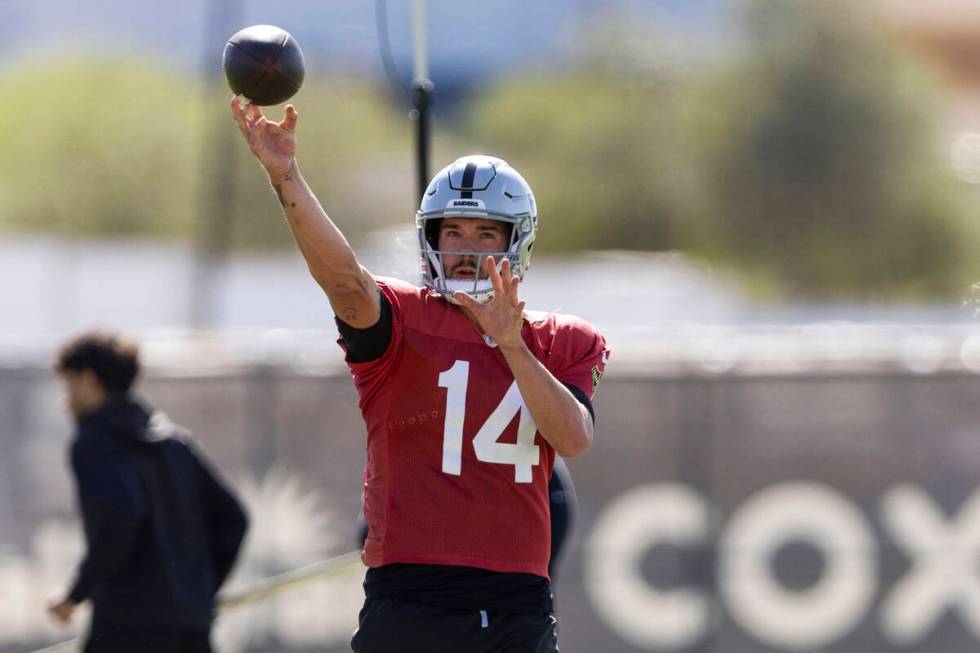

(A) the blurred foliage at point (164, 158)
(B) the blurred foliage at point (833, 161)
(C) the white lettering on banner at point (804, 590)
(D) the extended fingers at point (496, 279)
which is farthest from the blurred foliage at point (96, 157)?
(D) the extended fingers at point (496, 279)

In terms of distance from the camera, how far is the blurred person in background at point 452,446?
3781 mm

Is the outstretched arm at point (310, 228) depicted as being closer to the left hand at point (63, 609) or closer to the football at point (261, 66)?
the football at point (261, 66)

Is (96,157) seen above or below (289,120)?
above

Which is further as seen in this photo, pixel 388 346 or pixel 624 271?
pixel 624 271

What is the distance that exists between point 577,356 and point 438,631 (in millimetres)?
759

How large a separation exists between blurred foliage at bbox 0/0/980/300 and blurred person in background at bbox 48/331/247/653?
20.6m

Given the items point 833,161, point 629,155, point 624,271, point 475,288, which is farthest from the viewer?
point 629,155

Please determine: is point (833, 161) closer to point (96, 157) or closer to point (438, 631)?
point (96, 157)

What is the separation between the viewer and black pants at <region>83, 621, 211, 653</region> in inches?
217

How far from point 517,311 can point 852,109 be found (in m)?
22.6

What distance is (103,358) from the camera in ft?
19.1

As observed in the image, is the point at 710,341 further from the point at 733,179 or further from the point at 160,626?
the point at 733,179

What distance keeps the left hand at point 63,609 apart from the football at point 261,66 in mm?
2504

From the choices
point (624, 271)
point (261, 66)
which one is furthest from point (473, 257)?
point (624, 271)
